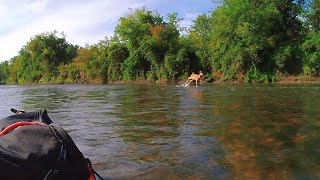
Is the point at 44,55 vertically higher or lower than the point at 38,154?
higher

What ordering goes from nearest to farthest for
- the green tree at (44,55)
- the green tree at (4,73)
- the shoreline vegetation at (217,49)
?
1. the shoreline vegetation at (217,49)
2. the green tree at (44,55)
3. the green tree at (4,73)

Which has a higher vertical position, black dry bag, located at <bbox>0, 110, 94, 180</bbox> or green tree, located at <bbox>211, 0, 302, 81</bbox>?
green tree, located at <bbox>211, 0, 302, 81</bbox>

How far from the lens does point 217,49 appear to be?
130ft

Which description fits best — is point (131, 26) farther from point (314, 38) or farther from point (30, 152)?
point (30, 152)

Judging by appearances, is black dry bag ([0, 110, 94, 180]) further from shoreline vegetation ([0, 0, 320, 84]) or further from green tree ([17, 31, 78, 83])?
green tree ([17, 31, 78, 83])

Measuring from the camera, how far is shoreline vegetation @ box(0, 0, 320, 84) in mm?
34625

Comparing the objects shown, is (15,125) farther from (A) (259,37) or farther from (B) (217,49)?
(B) (217,49)

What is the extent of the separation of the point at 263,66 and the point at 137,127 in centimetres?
3102

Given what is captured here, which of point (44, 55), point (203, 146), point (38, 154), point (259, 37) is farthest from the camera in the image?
point (44, 55)

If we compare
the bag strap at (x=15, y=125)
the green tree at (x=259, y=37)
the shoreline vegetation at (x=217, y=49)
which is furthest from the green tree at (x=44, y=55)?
the bag strap at (x=15, y=125)

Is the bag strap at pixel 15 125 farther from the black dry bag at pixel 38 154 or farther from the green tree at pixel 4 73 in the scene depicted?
the green tree at pixel 4 73

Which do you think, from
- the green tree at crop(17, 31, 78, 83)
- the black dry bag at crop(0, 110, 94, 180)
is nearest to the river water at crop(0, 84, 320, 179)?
the black dry bag at crop(0, 110, 94, 180)

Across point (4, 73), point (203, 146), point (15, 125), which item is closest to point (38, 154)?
point (15, 125)

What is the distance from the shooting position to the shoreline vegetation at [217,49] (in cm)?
3462
